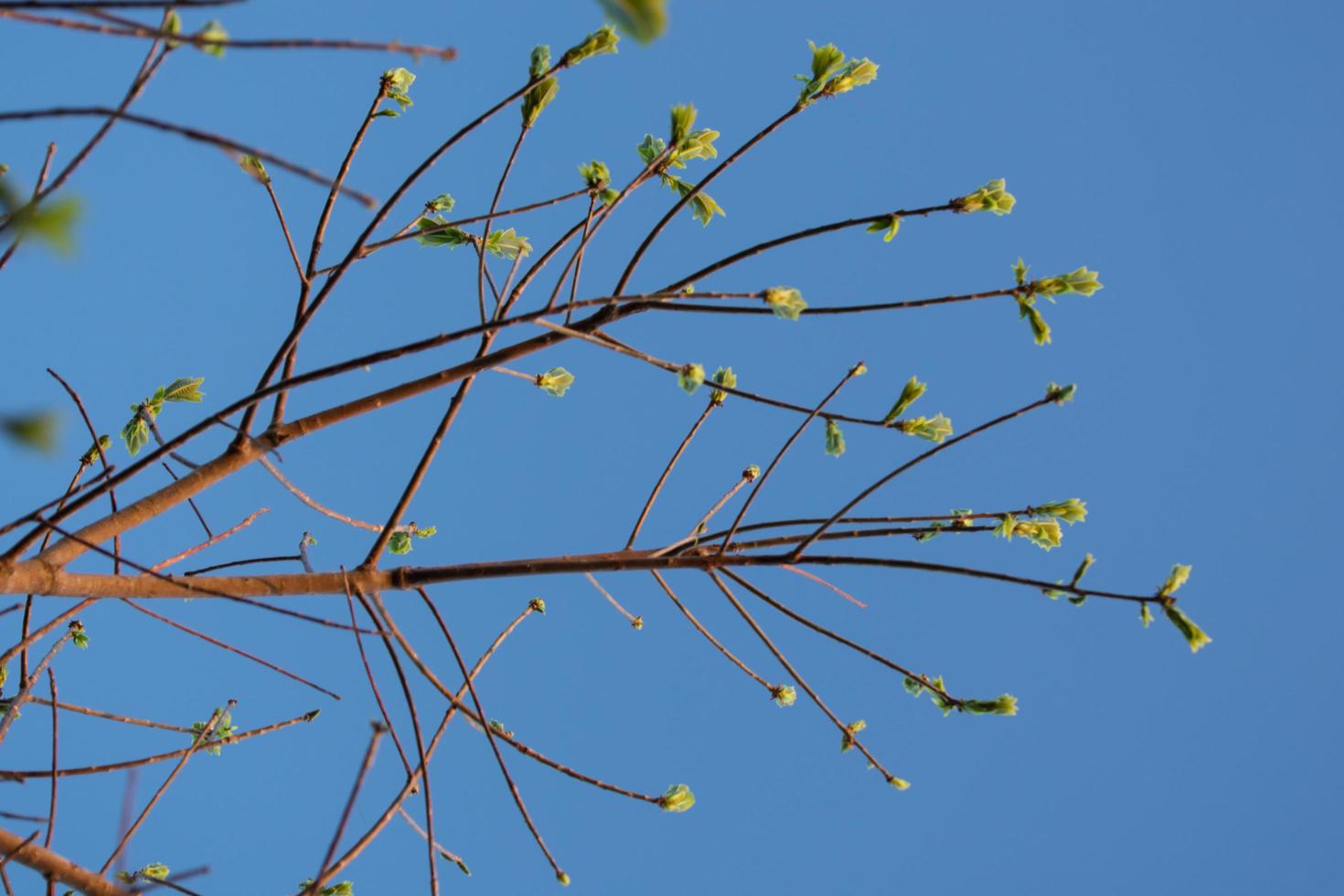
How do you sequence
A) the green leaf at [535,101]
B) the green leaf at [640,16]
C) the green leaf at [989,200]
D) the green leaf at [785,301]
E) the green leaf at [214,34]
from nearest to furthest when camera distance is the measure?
the green leaf at [640,16], the green leaf at [214,34], the green leaf at [785,301], the green leaf at [989,200], the green leaf at [535,101]

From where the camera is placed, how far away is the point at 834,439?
131 inches

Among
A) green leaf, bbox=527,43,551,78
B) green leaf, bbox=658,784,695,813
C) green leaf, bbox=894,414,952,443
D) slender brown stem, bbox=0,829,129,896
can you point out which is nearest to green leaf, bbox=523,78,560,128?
green leaf, bbox=527,43,551,78

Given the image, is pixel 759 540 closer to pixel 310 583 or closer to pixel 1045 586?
pixel 1045 586

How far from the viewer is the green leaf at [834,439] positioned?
3316mm

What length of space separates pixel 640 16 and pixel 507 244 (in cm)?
225

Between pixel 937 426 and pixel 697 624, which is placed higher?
pixel 937 426

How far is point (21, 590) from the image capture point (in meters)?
2.92

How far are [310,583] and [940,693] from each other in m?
2.07

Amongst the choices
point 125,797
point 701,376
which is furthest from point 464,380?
point 125,797

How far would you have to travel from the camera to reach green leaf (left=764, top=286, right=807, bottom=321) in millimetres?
2586

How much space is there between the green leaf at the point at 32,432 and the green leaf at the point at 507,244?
214cm

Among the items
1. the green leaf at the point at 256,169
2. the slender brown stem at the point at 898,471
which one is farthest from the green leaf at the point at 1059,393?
the green leaf at the point at 256,169

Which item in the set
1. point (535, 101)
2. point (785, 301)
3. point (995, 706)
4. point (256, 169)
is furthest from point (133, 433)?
point (995, 706)

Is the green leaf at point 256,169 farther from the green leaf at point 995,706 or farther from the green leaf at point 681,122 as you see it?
the green leaf at point 995,706
